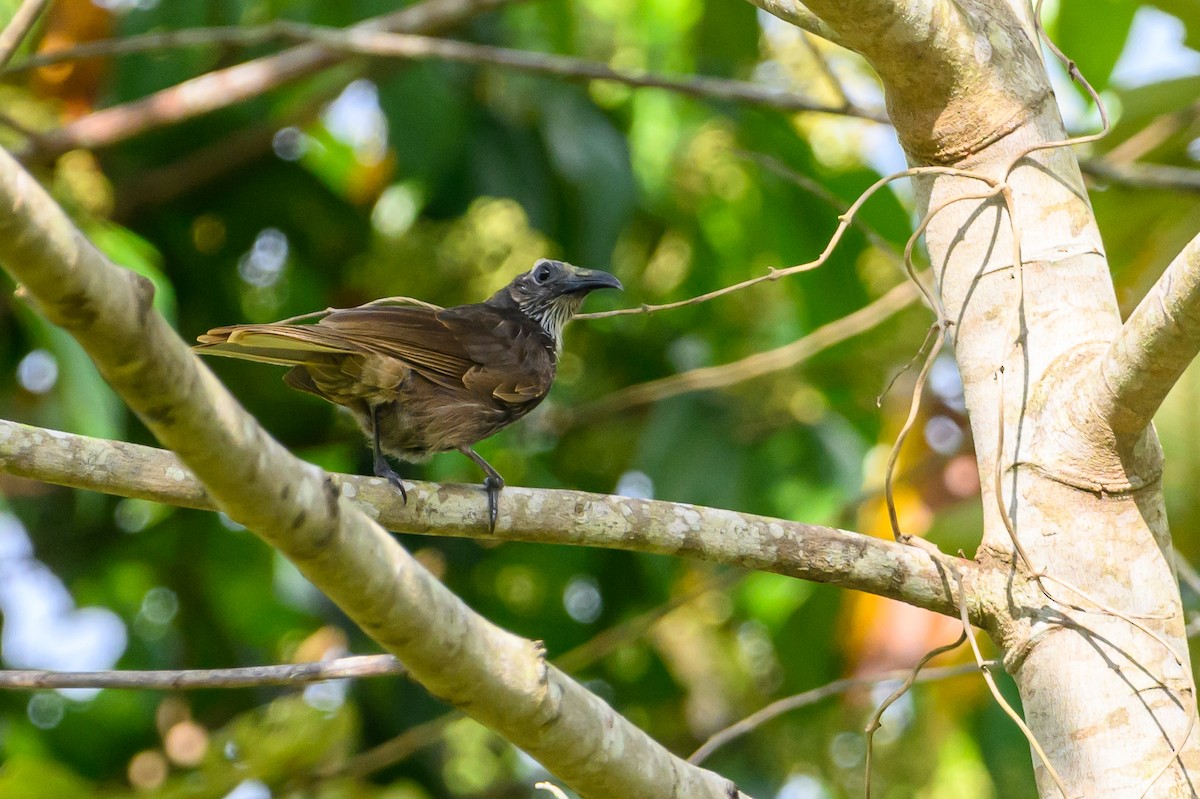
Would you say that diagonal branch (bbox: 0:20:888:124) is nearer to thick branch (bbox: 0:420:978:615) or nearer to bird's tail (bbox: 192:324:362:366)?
bird's tail (bbox: 192:324:362:366)

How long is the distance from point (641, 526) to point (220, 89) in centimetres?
298

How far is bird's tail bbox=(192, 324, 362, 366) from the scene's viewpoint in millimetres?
2746

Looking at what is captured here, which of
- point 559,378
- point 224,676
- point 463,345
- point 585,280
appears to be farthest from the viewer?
point 559,378

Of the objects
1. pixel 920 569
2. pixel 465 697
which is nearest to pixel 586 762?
pixel 465 697

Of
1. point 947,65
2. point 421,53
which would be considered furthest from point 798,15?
point 421,53

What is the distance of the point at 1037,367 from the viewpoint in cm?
222

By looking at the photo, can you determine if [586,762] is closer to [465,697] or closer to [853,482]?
[465,697]

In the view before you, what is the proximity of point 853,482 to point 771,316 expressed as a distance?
1.14 metres

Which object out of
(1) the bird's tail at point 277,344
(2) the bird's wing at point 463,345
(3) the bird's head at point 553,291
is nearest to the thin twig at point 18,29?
(1) the bird's tail at point 277,344

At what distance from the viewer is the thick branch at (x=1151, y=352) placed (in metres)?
1.82

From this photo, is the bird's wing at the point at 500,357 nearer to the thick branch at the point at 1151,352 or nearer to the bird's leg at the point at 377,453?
the bird's leg at the point at 377,453

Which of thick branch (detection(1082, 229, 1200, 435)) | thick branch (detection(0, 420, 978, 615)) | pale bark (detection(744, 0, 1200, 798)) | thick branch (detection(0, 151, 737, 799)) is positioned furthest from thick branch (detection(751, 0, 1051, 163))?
thick branch (detection(0, 151, 737, 799))

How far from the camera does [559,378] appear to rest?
5535 millimetres

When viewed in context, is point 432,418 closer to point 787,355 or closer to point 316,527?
point 787,355
